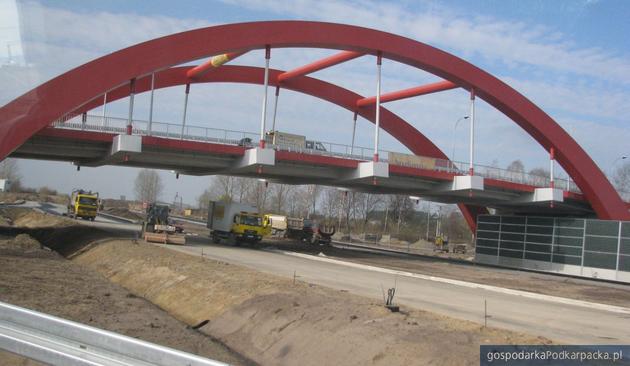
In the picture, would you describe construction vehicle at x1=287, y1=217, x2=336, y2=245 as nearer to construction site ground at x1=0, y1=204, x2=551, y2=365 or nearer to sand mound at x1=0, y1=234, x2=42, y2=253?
sand mound at x1=0, y1=234, x2=42, y2=253

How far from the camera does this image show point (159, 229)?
129 feet

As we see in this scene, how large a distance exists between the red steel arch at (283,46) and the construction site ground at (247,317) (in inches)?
426

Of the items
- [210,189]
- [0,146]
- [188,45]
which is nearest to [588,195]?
[188,45]

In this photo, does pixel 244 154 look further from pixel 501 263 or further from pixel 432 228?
pixel 432 228

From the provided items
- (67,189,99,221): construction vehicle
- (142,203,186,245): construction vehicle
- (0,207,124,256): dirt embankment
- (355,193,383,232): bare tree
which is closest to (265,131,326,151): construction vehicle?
(142,203,186,245): construction vehicle

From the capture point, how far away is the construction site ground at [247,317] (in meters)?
9.85

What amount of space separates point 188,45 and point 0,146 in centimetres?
1389

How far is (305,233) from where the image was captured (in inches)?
2048

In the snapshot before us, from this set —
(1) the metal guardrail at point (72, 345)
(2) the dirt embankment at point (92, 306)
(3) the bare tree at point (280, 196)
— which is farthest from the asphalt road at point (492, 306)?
(3) the bare tree at point (280, 196)

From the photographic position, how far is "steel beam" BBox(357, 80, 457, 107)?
53.6 meters

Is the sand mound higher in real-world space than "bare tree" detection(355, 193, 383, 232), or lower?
lower

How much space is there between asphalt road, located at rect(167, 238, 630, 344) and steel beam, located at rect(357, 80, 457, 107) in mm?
30024

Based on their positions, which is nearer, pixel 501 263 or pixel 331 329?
pixel 331 329

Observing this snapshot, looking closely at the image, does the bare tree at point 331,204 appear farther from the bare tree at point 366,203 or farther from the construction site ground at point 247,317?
the construction site ground at point 247,317
